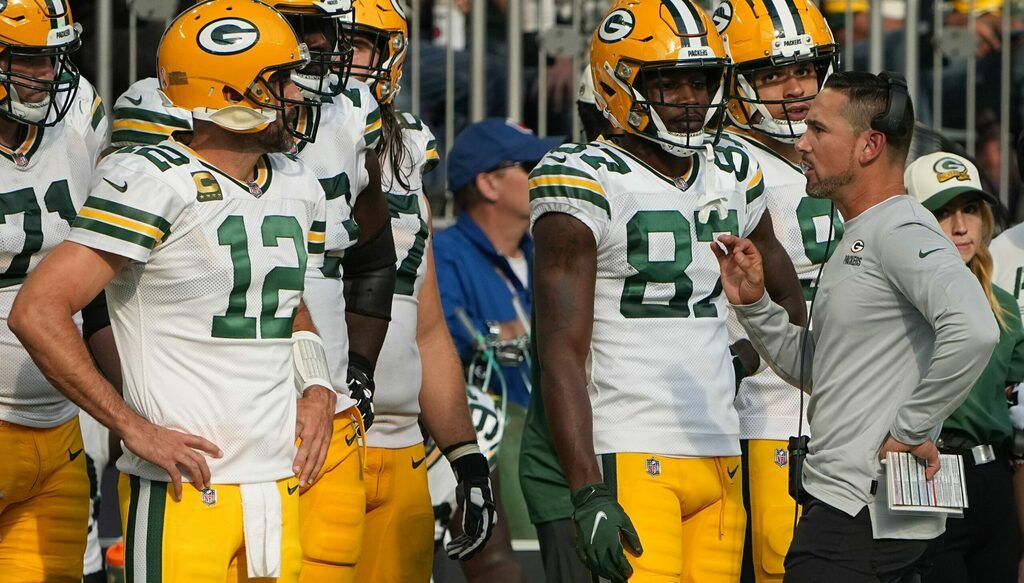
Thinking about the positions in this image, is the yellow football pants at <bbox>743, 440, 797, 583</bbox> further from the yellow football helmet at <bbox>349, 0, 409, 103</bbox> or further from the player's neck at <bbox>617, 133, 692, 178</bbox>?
the yellow football helmet at <bbox>349, 0, 409, 103</bbox>

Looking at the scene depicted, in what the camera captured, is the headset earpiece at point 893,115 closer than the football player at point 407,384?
Yes

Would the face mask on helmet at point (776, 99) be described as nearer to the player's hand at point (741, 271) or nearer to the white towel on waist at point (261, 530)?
the player's hand at point (741, 271)

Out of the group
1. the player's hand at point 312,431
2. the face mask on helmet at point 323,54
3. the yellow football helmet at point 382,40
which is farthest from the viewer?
the yellow football helmet at point 382,40

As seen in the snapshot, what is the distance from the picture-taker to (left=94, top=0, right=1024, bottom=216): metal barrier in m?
7.68

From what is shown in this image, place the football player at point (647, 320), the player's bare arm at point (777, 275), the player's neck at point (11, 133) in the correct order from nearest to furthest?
the football player at point (647, 320), the player's neck at point (11, 133), the player's bare arm at point (777, 275)

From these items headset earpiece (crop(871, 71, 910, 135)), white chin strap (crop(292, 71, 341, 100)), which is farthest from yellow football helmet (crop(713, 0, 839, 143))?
white chin strap (crop(292, 71, 341, 100))

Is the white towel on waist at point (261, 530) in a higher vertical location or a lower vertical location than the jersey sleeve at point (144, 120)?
lower

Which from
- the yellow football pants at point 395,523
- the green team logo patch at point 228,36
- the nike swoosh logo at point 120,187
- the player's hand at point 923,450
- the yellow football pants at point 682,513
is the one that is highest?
the green team logo patch at point 228,36

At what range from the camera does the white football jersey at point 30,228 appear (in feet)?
14.8

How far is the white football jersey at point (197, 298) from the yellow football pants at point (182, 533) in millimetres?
45

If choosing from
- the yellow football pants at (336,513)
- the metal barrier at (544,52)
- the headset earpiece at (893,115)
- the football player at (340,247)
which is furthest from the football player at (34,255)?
the metal barrier at (544,52)

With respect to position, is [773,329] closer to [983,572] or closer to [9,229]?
[983,572]

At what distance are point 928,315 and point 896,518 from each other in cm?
48

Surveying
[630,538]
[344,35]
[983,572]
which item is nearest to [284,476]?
[630,538]
